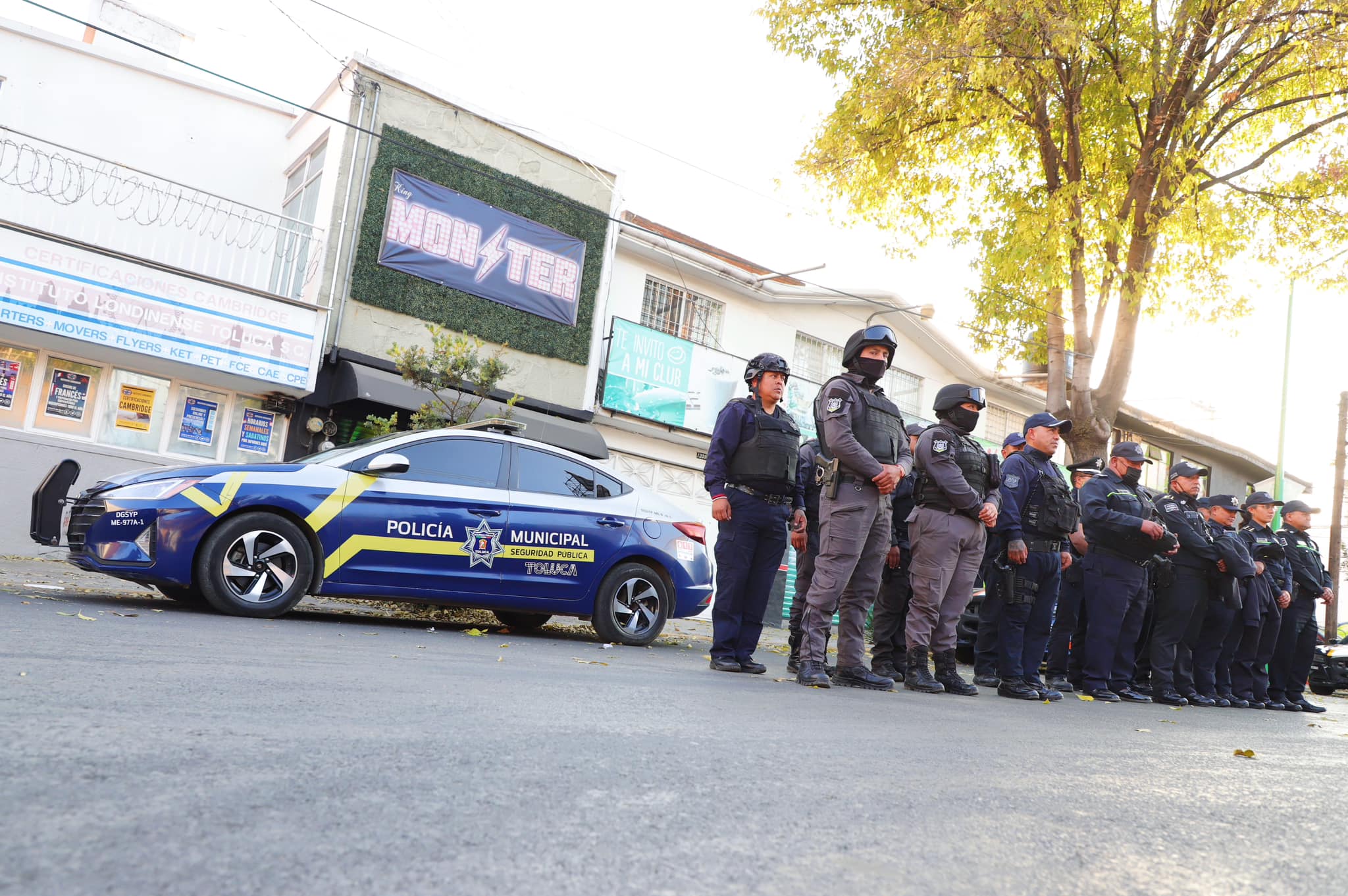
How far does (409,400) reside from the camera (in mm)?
13789

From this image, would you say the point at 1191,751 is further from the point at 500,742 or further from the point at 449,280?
the point at 449,280

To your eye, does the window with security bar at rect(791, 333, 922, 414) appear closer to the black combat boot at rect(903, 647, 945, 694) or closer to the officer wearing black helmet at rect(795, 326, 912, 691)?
the black combat boot at rect(903, 647, 945, 694)

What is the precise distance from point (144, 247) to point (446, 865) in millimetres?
13449

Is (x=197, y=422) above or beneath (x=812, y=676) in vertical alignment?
above

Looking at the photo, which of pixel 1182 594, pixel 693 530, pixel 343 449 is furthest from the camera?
pixel 1182 594

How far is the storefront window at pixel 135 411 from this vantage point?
13.1 m

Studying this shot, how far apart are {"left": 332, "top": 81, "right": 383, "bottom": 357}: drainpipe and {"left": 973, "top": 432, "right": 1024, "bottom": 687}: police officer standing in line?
30.0 ft

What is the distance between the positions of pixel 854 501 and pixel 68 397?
10860 millimetres

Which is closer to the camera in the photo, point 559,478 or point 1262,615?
point 559,478

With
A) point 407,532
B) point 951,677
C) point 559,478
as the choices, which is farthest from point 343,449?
point 951,677

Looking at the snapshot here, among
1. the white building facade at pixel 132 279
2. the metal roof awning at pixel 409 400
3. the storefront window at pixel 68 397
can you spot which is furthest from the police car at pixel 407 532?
the storefront window at pixel 68 397

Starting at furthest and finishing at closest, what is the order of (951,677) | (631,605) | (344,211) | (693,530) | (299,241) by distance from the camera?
(344,211) < (299,241) < (693,530) < (631,605) < (951,677)

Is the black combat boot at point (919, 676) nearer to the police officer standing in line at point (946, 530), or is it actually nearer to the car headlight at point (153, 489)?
the police officer standing in line at point (946, 530)

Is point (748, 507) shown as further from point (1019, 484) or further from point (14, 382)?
point (14, 382)
